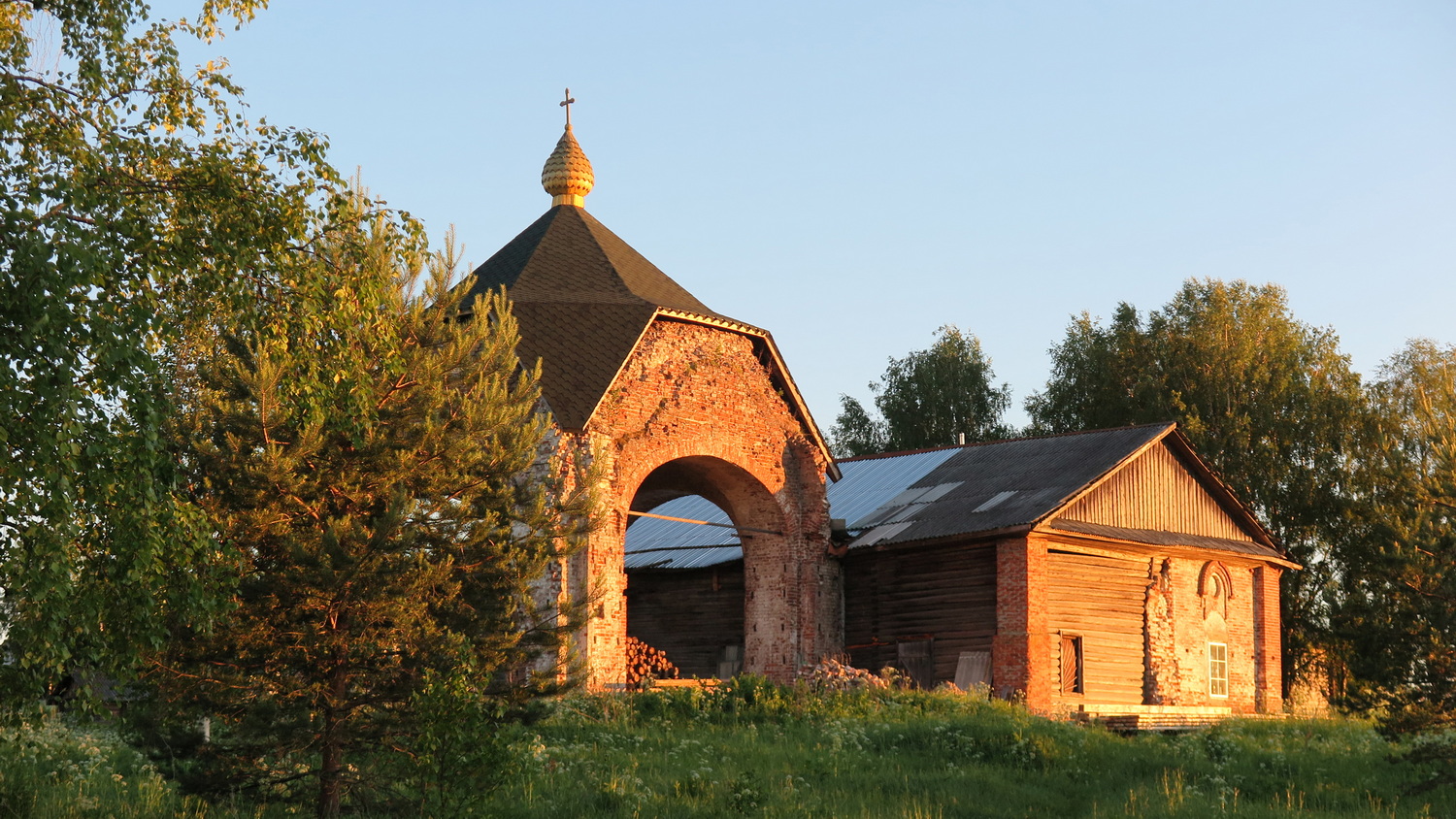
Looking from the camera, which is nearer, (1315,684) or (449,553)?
(449,553)

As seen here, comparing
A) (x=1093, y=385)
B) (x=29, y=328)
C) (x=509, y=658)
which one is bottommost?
(x=509, y=658)

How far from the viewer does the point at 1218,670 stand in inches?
A: 1117

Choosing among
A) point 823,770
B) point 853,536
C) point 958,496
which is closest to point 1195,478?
point 958,496

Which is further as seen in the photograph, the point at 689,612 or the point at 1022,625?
the point at 689,612

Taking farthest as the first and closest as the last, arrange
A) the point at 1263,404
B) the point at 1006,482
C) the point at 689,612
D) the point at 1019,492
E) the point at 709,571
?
the point at 1263,404 < the point at 689,612 < the point at 709,571 < the point at 1006,482 < the point at 1019,492

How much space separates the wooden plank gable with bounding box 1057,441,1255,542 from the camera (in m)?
26.5

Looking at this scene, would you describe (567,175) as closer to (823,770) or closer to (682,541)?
(682,541)

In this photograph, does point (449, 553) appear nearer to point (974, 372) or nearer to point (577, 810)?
point (577, 810)

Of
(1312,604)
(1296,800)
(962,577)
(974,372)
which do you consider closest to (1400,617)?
(1296,800)

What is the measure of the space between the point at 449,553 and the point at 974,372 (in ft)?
135

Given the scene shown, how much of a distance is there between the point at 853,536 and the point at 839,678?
5.11m

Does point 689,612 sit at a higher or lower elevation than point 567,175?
lower

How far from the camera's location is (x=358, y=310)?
11164 millimetres

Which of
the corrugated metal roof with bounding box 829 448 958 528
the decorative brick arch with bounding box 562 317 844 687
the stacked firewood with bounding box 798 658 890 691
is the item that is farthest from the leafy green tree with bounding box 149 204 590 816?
the corrugated metal roof with bounding box 829 448 958 528
